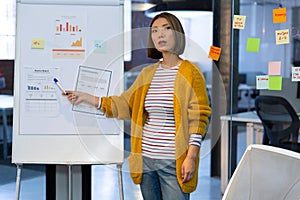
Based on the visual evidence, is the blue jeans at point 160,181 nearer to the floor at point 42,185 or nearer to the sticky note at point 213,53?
the floor at point 42,185

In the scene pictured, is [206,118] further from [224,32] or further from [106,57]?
[224,32]

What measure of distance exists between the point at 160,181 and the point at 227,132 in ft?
6.80

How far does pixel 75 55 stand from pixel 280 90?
6.18ft

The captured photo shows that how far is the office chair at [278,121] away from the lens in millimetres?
4078

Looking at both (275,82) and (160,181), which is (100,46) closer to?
(160,181)

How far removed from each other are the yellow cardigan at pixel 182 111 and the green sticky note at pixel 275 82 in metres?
1.48

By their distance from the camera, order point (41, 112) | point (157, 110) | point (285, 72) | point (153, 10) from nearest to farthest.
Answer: point (157, 110), point (41, 112), point (285, 72), point (153, 10)

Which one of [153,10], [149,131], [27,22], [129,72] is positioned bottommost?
[149,131]

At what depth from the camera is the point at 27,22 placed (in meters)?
2.83

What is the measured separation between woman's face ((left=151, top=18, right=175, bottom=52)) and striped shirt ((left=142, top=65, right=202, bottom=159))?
0.12 m

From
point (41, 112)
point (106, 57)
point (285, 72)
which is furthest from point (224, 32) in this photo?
point (41, 112)

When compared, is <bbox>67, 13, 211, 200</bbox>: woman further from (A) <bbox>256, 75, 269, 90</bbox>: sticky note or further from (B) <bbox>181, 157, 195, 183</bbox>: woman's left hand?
(A) <bbox>256, 75, 269, 90</bbox>: sticky note

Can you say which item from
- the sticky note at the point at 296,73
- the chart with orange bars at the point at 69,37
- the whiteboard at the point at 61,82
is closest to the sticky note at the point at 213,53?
the sticky note at the point at 296,73

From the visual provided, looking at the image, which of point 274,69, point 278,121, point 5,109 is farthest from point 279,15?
point 5,109
